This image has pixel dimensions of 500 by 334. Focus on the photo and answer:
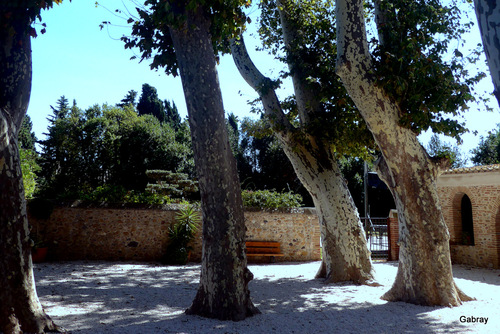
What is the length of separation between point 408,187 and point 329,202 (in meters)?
2.19

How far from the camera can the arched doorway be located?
1340cm

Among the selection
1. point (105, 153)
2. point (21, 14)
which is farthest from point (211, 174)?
point (105, 153)

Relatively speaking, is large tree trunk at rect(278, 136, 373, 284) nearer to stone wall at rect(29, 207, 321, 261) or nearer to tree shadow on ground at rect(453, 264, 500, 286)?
tree shadow on ground at rect(453, 264, 500, 286)

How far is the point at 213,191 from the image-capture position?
5305 millimetres

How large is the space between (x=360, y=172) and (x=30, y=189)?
836 inches

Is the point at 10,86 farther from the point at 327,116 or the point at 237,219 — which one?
the point at 327,116

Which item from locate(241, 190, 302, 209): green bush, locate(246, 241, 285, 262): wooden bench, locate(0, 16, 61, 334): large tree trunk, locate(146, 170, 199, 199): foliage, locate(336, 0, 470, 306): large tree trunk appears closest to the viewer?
locate(0, 16, 61, 334): large tree trunk

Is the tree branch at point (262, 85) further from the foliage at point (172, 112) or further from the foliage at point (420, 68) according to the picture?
the foliage at point (172, 112)

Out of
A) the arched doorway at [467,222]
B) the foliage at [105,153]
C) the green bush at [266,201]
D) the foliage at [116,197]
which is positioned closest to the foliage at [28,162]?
the foliage at [105,153]

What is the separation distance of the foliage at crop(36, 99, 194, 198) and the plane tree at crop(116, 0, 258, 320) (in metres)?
19.2

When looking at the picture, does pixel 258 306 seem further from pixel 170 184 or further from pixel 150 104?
pixel 150 104

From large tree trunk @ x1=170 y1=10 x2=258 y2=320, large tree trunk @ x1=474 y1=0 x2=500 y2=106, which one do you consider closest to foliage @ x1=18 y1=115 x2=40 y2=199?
large tree trunk @ x1=170 y1=10 x2=258 y2=320

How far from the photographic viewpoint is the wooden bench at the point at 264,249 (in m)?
12.8

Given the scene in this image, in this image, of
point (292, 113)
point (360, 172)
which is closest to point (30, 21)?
point (292, 113)
